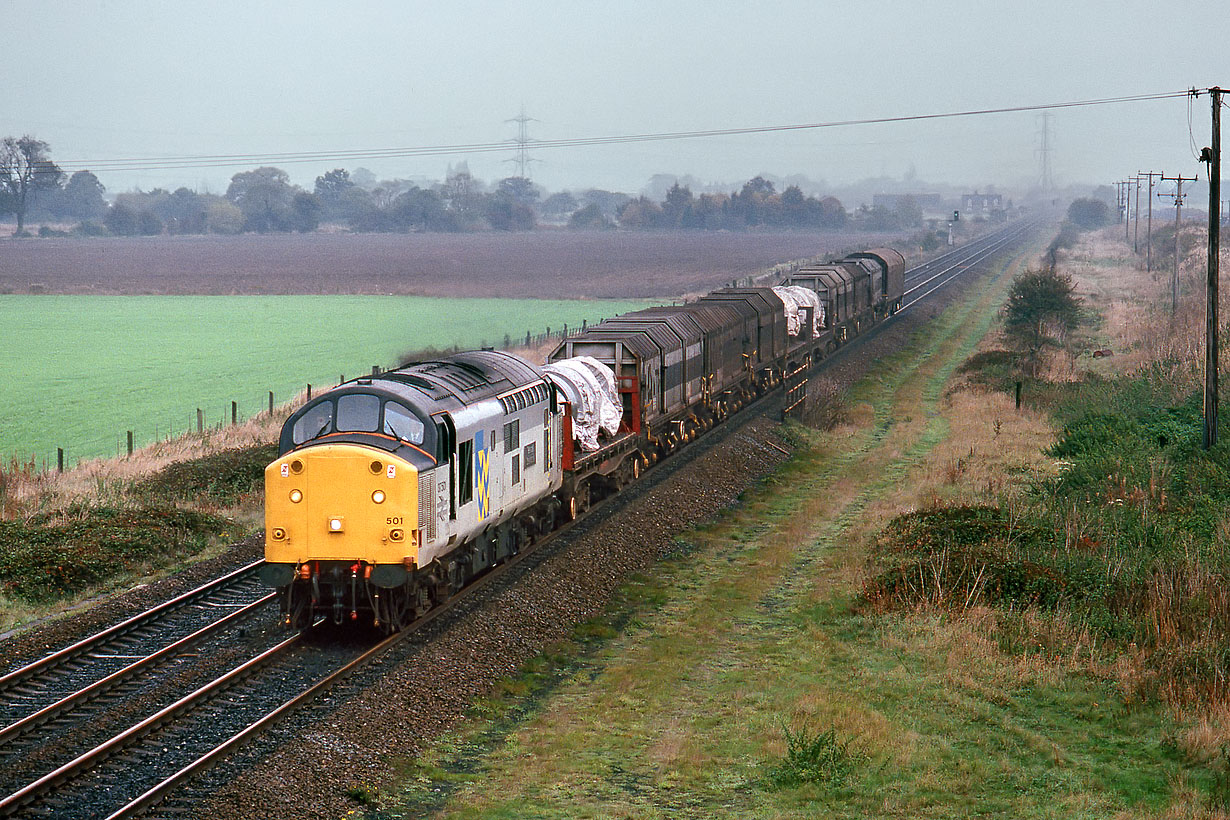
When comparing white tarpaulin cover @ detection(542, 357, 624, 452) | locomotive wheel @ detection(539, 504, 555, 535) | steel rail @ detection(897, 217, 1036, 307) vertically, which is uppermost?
steel rail @ detection(897, 217, 1036, 307)

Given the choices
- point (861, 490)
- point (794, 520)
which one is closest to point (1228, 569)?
point (794, 520)

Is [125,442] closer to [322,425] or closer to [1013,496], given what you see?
[322,425]

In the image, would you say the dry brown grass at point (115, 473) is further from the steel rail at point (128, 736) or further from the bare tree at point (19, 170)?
the bare tree at point (19, 170)

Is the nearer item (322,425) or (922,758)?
(922,758)

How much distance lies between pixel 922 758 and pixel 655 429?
57.6ft

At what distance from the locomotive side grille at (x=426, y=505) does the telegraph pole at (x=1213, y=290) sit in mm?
19152

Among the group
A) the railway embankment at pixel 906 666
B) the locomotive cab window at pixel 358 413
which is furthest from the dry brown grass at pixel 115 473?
the railway embankment at pixel 906 666

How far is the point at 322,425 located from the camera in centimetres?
1817

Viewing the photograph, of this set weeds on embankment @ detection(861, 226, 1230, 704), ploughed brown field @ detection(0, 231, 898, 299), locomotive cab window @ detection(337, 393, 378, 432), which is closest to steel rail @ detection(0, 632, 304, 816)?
locomotive cab window @ detection(337, 393, 378, 432)

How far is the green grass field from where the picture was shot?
4588 centimetres

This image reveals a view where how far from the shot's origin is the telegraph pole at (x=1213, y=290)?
91.8 feet

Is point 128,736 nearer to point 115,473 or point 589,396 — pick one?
point 589,396

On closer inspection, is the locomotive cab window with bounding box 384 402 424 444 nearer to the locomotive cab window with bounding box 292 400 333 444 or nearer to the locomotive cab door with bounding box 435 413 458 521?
the locomotive cab door with bounding box 435 413 458 521

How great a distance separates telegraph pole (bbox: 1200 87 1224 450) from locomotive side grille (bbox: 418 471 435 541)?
62.8ft
